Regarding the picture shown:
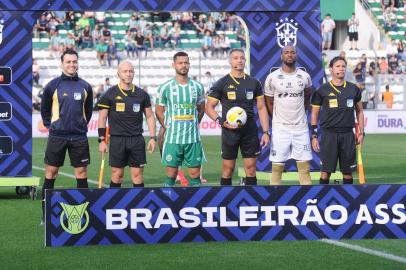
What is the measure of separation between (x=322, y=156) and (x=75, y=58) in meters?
3.51

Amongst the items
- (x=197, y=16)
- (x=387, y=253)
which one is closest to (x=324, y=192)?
(x=387, y=253)

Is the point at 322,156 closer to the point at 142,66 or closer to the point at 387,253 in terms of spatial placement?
the point at 387,253

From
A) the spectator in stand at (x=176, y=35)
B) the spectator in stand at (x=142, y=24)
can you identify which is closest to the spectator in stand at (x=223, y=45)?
the spectator in stand at (x=176, y=35)

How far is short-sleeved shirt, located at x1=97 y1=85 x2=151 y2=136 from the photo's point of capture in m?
12.0

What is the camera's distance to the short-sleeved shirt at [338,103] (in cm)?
1266

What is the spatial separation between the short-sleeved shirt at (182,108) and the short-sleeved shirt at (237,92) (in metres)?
0.23

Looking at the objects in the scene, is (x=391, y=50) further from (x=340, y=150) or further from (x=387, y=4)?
(x=340, y=150)

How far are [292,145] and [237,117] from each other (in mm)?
796

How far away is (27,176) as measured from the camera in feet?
48.2

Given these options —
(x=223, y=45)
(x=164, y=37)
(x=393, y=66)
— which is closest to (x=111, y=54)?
(x=164, y=37)

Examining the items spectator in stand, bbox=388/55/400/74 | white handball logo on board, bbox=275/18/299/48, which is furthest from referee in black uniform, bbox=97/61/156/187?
spectator in stand, bbox=388/55/400/74

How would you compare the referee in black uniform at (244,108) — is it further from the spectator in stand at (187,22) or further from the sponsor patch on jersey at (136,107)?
the spectator in stand at (187,22)

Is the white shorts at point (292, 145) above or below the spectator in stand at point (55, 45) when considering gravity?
below

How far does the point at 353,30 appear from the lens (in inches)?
1642
